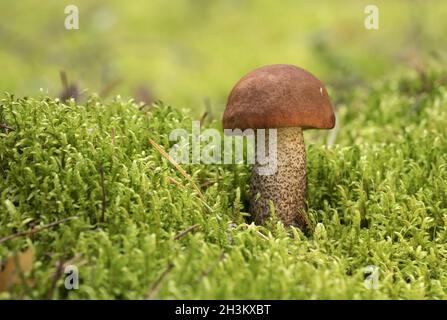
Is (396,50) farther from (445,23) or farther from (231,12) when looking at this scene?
(231,12)

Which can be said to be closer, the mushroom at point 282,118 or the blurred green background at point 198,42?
the mushroom at point 282,118

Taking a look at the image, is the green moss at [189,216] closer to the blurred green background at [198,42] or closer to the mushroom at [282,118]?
the mushroom at [282,118]

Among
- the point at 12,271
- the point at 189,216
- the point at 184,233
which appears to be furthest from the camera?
the point at 189,216

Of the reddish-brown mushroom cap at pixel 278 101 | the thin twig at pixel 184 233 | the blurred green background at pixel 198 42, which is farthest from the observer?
the blurred green background at pixel 198 42

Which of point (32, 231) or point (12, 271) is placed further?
point (32, 231)

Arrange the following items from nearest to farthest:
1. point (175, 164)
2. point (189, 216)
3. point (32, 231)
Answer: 1. point (32, 231)
2. point (189, 216)
3. point (175, 164)

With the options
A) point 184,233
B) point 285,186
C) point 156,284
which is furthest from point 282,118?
point 156,284

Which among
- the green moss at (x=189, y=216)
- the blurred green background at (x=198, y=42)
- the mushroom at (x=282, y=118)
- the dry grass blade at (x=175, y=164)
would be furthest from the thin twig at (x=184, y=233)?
the blurred green background at (x=198, y=42)

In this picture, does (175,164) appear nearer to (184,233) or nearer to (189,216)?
(189,216)
